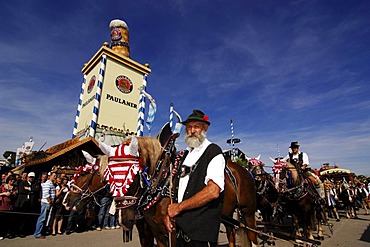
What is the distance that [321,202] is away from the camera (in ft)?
23.2

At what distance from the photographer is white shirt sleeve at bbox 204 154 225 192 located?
1.91 meters

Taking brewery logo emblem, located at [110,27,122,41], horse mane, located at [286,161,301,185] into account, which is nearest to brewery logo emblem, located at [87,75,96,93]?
brewery logo emblem, located at [110,27,122,41]

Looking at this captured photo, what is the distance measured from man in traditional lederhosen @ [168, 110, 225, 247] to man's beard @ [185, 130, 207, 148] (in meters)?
0.01

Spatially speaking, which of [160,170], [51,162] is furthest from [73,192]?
[51,162]

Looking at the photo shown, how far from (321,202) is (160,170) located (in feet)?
21.6

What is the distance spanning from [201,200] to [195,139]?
663 millimetres

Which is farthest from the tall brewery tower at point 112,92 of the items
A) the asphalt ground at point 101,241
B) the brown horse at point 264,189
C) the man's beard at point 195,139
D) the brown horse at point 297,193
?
the man's beard at point 195,139

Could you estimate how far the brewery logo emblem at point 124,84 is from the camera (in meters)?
16.2

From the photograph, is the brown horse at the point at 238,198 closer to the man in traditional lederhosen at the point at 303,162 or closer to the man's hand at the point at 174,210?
the man's hand at the point at 174,210

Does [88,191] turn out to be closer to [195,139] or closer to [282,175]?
[195,139]

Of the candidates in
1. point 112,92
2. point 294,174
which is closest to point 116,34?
point 112,92

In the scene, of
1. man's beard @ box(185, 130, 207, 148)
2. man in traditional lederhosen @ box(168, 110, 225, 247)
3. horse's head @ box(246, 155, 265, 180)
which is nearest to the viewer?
man in traditional lederhosen @ box(168, 110, 225, 247)

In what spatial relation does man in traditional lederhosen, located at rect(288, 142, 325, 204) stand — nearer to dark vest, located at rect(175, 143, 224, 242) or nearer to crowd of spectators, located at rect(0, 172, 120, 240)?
dark vest, located at rect(175, 143, 224, 242)

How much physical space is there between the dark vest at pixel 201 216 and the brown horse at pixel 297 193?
4890 millimetres
